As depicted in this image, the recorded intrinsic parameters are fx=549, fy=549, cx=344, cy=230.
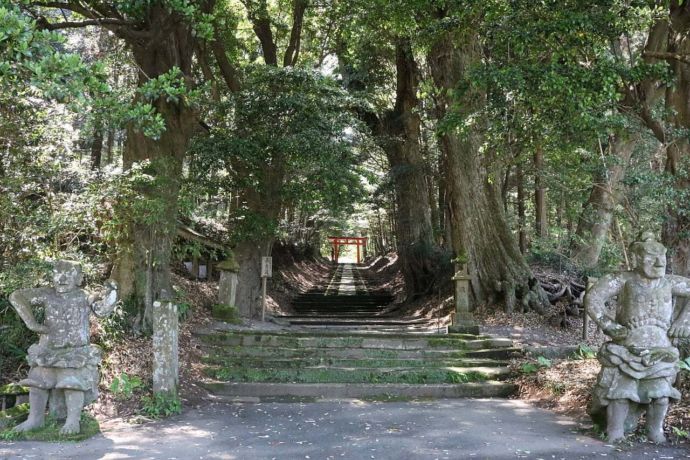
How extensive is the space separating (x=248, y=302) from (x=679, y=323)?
10781 mm

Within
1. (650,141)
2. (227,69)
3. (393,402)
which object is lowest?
(393,402)

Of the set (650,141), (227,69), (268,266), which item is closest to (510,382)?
(268,266)

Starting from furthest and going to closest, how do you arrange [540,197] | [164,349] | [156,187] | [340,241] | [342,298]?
[340,241], [342,298], [540,197], [156,187], [164,349]

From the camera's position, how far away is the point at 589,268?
1466 cm

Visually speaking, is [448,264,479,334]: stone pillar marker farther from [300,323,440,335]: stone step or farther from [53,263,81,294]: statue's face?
[53,263,81,294]: statue's face

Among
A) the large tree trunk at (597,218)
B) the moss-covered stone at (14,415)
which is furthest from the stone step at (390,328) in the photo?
the moss-covered stone at (14,415)

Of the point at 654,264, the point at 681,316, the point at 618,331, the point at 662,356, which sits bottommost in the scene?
the point at 662,356

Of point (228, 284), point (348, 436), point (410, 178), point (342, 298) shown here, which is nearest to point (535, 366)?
point (348, 436)

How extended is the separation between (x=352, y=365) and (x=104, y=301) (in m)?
4.36

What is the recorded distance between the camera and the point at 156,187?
30.5ft

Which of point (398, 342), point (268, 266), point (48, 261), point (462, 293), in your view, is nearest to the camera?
point (48, 261)

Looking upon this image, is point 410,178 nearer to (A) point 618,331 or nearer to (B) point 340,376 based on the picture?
(B) point 340,376

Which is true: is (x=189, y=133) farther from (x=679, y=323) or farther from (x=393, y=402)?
(x=679, y=323)

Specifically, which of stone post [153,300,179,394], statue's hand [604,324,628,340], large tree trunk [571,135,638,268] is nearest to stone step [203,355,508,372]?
stone post [153,300,179,394]
